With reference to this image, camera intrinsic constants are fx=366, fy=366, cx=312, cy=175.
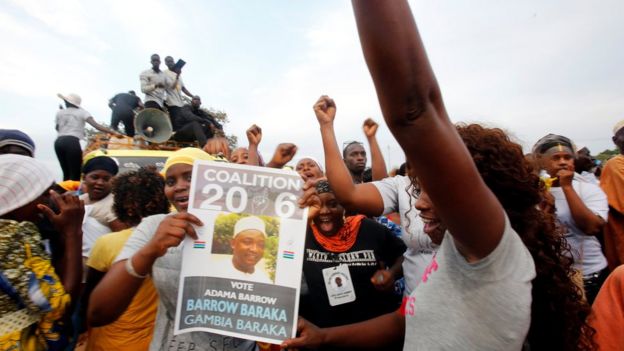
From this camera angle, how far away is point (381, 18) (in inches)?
27.6

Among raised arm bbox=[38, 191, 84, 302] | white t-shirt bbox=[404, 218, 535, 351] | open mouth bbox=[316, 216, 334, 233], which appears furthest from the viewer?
→ open mouth bbox=[316, 216, 334, 233]

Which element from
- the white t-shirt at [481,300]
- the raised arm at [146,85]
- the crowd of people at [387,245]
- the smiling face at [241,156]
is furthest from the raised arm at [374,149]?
the raised arm at [146,85]

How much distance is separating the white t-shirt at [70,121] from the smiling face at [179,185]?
18.3ft

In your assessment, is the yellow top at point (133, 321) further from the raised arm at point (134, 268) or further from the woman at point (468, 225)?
the woman at point (468, 225)

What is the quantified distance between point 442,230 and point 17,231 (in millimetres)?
1711

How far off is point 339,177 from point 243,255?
747 mm

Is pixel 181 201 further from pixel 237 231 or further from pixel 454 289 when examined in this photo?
pixel 454 289

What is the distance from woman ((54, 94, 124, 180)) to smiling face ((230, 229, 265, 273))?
569 cm

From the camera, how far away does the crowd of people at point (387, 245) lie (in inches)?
Answer: 30.8

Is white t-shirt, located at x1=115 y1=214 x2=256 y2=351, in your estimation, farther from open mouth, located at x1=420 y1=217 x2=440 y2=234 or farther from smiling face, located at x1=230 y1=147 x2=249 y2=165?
smiling face, located at x1=230 y1=147 x2=249 y2=165

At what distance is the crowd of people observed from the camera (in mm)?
781

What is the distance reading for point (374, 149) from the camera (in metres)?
3.01

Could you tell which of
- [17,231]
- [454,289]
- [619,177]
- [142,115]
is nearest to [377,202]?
[454,289]

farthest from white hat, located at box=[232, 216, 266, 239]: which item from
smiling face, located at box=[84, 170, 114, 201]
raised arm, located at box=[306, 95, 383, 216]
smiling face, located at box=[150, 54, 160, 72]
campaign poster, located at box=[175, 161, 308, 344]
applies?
smiling face, located at box=[150, 54, 160, 72]
